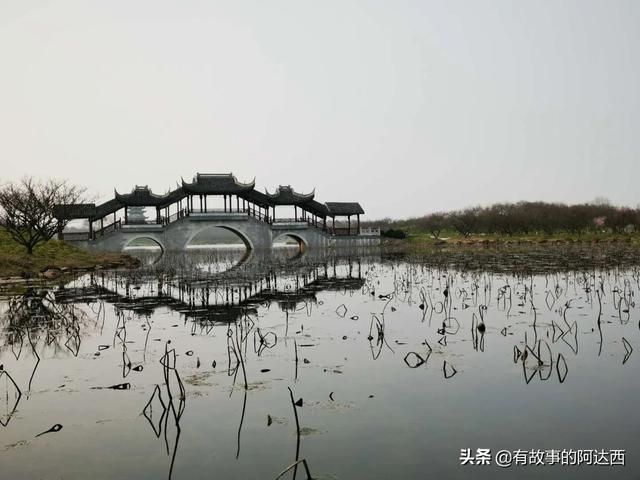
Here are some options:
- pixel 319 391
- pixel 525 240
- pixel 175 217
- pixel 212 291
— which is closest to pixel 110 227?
pixel 175 217

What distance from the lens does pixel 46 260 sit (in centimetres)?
3394

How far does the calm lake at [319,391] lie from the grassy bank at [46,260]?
16028 mm

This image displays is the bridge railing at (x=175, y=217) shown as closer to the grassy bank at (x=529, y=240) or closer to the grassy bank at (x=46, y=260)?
the grassy bank at (x=46, y=260)

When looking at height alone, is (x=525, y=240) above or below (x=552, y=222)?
below

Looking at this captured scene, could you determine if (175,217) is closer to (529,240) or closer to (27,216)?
(27,216)

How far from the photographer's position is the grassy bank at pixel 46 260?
98.3 ft

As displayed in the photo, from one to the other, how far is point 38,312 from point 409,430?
13089mm

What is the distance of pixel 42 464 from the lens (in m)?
5.36

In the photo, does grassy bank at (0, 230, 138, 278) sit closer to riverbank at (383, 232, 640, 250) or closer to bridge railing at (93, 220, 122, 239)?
bridge railing at (93, 220, 122, 239)

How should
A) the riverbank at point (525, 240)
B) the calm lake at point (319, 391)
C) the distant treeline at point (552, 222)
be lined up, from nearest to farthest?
1. the calm lake at point (319, 391)
2. the riverbank at point (525, 240)
3. the distant treeline at point (552, 222)

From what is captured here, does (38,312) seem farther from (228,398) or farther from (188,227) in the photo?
(188,227)

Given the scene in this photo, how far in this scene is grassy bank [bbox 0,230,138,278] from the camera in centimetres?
2996

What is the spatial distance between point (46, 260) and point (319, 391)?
3161 cm

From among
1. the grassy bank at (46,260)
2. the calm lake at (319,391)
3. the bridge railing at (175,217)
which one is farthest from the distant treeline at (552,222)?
the calm lake at (319,391)
